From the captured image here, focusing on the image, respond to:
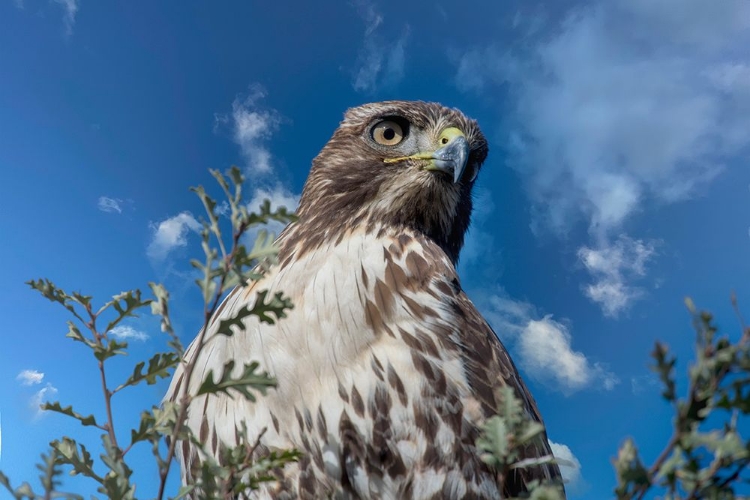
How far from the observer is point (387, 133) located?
4.28 m

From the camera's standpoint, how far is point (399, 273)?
10.1 ft

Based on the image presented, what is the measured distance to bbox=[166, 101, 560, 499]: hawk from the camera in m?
2.47

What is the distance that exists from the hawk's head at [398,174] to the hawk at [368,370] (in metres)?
0.03

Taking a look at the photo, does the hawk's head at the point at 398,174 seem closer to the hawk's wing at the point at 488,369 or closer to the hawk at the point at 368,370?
Answer: the hawk at the point at 368,370

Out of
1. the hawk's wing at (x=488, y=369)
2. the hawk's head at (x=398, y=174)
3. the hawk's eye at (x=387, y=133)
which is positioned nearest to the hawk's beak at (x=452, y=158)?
the hawk's head at (x=398, y=174)

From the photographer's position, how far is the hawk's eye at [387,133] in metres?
4.22

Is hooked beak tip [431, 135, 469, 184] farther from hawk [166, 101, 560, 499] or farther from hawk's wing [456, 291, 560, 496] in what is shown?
hawk's wing [456, 291, 560, 496]

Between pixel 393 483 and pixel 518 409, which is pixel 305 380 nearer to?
pixel 393 483

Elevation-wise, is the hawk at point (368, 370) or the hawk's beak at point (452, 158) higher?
the hawk's beak at point (452, 158)

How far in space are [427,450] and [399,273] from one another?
953mm

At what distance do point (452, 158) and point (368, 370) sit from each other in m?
1.85

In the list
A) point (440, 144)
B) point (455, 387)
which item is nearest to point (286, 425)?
point (455, 387)

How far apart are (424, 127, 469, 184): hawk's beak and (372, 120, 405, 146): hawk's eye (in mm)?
365

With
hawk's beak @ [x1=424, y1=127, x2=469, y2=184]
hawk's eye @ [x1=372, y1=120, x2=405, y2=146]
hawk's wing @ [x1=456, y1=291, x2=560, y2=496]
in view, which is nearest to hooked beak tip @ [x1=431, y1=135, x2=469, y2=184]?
hawk's beak @ [x1=424, y1=127, x2=469, y2=184]
